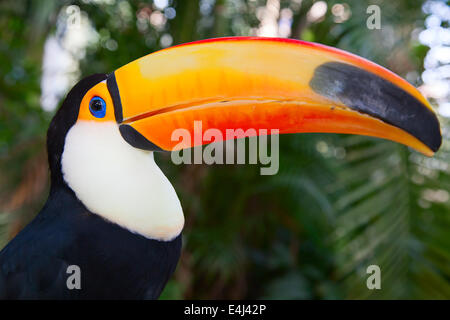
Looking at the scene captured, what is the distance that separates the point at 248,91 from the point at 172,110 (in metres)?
0.17

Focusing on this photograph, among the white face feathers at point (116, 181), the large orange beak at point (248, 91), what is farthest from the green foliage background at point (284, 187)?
the large orange beak at point (248, 91)

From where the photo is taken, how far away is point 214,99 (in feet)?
3.23

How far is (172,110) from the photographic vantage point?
0.99 meters

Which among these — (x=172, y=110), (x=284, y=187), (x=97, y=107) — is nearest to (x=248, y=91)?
(x=172, y=110)

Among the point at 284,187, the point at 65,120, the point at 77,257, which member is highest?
the point at 65,120

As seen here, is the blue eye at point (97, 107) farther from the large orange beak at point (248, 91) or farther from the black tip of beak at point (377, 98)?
the black tip of beak at point (377, 98)

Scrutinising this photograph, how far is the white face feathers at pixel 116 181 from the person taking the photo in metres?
0.98

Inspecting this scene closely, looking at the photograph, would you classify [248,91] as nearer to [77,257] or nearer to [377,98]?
[377,98]

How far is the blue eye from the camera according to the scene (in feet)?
3.31

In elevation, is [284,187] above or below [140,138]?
below

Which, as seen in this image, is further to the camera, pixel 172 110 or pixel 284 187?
pixel 284 187

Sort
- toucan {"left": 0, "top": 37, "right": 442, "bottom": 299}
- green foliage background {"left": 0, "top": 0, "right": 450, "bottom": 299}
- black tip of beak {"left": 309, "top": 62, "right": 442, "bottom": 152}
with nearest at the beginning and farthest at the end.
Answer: black tip of beak {"left": 309, "top": 62, "right": 442, "bottom": 152}
toucan {"left": 0, "top": 37, "right": 442, "bottom": 299}
green foliage background {"left": 0, "top": 0, "right": 450, "bottom": 299}

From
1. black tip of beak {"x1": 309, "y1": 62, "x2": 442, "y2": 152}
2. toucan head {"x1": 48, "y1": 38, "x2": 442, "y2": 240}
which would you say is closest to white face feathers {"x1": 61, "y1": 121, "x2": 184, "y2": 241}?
toucan head {"x1": 48, "y1": 38, "x2": 442, "y2": 240}

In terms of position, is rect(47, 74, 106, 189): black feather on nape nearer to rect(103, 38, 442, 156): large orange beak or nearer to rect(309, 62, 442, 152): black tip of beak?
rect(103, 38, 442, 156): large orange beak
